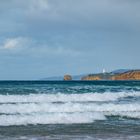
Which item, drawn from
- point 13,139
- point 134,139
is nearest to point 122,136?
point 134,139

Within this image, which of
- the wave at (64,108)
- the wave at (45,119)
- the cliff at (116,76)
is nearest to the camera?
the wave at (45,119)

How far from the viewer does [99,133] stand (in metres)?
16.2

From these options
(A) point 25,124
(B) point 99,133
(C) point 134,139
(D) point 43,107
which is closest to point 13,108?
(D) point 43,107

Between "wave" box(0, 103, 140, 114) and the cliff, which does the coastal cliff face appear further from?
"wave" box(0, 103, 140, 114)

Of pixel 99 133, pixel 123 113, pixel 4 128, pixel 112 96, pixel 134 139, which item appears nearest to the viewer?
pixel 134 139

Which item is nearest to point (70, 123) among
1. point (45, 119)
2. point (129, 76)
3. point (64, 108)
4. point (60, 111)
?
point (45, 119)

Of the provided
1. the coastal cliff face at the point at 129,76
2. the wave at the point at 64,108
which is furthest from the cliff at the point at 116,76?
the wave at the point at 64,108

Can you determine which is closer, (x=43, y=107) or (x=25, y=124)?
(x=25, y=124)

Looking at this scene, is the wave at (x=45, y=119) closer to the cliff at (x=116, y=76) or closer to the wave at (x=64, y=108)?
the wave at (x=64, y=108)

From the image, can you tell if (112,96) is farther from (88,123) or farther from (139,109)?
(88,123)

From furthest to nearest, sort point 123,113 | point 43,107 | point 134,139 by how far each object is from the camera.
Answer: point 43,107 → point 123,113 → point 134,139

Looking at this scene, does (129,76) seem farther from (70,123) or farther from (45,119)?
(70,123)

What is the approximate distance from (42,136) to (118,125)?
177 inches

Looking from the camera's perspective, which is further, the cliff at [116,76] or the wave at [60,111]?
the cliff at [116,76]
